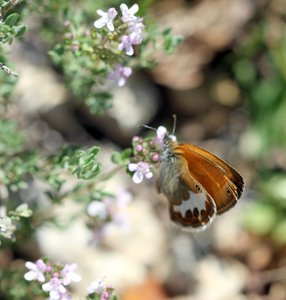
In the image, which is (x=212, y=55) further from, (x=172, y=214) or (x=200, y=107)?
(x=172, y=214)

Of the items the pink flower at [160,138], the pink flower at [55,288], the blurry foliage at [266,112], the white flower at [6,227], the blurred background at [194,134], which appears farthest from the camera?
the blurry foliage at [266,112]

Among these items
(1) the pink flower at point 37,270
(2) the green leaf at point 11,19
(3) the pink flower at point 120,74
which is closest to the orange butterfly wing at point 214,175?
(3) the pink flower at point 120,74

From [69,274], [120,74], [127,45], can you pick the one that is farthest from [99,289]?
[127,45]

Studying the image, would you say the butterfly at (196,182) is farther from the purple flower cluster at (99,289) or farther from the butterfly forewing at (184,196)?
the purple flower cluster at (99,289)

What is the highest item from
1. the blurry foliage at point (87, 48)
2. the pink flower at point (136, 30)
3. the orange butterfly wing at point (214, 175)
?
the blurry foliage at point (87, 48)

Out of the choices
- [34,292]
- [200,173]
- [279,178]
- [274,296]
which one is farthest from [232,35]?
[34,292]

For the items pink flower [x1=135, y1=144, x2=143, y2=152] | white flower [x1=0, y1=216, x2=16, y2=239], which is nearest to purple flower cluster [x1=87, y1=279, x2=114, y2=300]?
white flower [x1=0, y1=216, x2=16, y2=239]
